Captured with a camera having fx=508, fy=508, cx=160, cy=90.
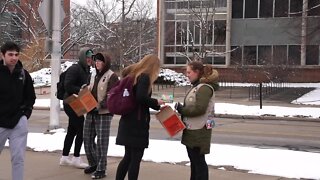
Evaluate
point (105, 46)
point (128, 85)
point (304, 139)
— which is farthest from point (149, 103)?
point (105, 46)

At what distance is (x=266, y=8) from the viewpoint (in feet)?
144

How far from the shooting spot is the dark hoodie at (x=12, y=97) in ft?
19.4

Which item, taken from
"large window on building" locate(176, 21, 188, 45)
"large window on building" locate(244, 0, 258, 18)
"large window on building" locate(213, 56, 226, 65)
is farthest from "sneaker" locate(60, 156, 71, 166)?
"large window on building" locate(244, 0, 258, 18)

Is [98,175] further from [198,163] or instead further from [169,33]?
[169,33]

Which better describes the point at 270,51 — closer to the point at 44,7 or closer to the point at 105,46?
the point at 105,46

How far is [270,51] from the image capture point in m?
43.4

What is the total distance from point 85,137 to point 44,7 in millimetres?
5908

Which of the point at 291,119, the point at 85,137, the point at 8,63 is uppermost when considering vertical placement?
the point at 8,63

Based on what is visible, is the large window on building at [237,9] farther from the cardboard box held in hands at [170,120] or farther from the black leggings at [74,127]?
the cardboard box held in hands at [170,120]

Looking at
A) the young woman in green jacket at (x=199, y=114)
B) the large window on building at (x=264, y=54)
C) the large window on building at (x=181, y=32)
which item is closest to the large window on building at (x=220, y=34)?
the large window on building at (x=181, y=32)

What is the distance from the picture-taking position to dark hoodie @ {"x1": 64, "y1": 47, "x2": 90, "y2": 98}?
7832 millimetres

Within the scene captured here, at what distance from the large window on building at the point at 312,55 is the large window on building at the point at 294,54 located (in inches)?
28.6

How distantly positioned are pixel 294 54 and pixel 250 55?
377 centimetres

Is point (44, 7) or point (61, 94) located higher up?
point (44, 7)
